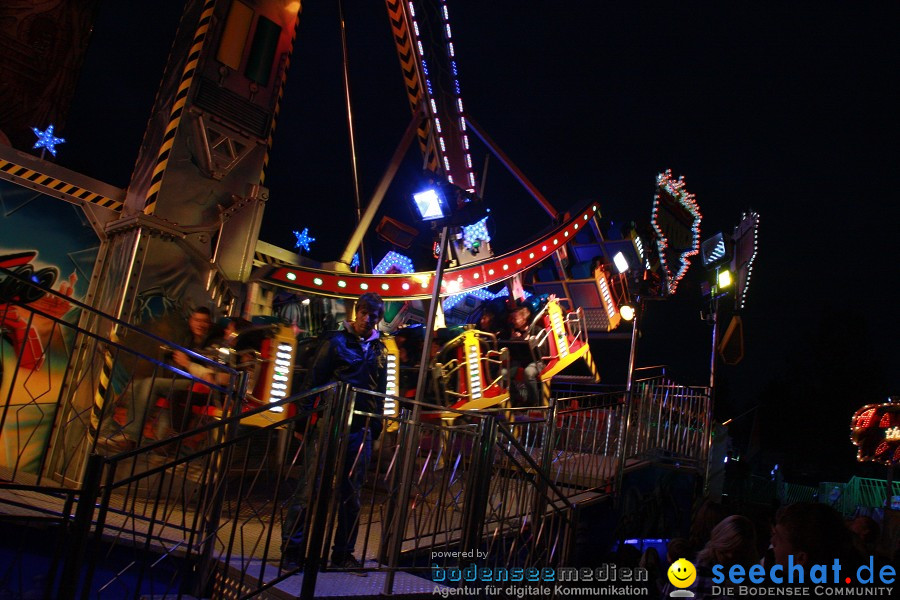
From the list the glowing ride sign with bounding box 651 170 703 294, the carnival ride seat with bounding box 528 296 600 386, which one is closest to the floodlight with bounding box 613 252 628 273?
the glowing ride sign with bounding box 651 170 703 294

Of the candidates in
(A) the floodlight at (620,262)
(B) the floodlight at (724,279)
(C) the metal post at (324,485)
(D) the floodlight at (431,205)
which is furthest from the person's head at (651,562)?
(B) the floodlight at (724,279)

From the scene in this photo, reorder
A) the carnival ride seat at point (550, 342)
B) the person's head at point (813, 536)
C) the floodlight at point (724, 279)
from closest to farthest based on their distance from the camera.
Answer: the person's head at point (813, 536) → the carnival ride seat at point (550, 342) → the floodlight at point (724, 279)

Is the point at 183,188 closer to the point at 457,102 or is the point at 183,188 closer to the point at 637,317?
the point at 457,102

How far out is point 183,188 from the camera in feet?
26.5

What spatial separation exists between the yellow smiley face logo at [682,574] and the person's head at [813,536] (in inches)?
53.4

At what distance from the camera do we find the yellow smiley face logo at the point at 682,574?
A: 4.43m

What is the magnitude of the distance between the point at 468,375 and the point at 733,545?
723 centimetres

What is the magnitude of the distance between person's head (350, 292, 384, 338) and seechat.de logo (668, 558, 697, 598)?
323cm

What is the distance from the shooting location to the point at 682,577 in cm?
456

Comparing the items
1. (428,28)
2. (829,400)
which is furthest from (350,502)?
(829,400)

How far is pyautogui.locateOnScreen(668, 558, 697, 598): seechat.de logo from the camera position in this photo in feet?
14.2

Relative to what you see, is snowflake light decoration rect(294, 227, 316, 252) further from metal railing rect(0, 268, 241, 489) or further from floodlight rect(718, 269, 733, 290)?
floodlight rect(718, 269, 733, 290)

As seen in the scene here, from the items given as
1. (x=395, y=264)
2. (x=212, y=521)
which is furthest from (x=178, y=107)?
(x=395, y=264)

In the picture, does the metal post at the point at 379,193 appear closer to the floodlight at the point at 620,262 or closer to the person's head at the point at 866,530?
the floodlight at the point at 620,262
